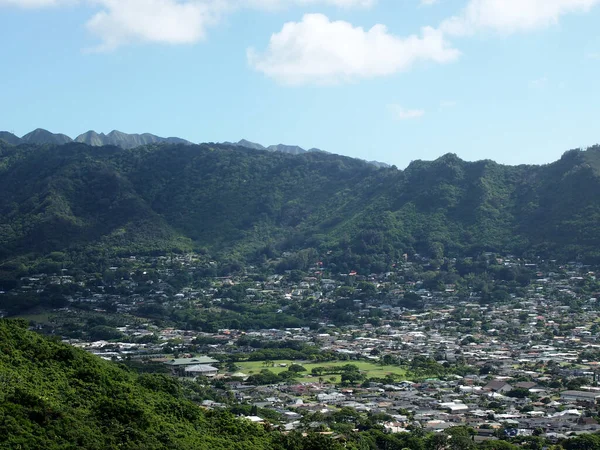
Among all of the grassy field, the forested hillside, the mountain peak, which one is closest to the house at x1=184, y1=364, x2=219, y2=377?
the grassy field

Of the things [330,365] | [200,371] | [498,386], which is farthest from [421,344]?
[200,371]

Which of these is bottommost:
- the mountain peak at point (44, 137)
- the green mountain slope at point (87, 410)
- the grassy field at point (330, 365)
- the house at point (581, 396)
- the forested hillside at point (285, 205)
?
the grassy field at point (330, 365)

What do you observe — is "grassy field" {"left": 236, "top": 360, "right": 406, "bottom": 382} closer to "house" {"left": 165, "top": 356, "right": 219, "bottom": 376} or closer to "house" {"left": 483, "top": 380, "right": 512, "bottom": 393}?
"house" {"left": 165, "top": 356, "right": 219, "bottom": 376}

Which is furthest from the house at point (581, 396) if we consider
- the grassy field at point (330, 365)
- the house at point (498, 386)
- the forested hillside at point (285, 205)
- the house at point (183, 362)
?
the forested hillside at point (285, 205)

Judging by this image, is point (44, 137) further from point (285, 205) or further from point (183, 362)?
point (183, 362)

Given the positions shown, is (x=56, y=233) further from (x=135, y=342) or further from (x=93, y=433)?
(x=93, y=433)

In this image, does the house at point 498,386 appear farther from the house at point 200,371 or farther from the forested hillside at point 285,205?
the forested hillside at point 285,205

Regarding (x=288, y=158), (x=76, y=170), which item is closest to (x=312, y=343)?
(x=76, y=170)
